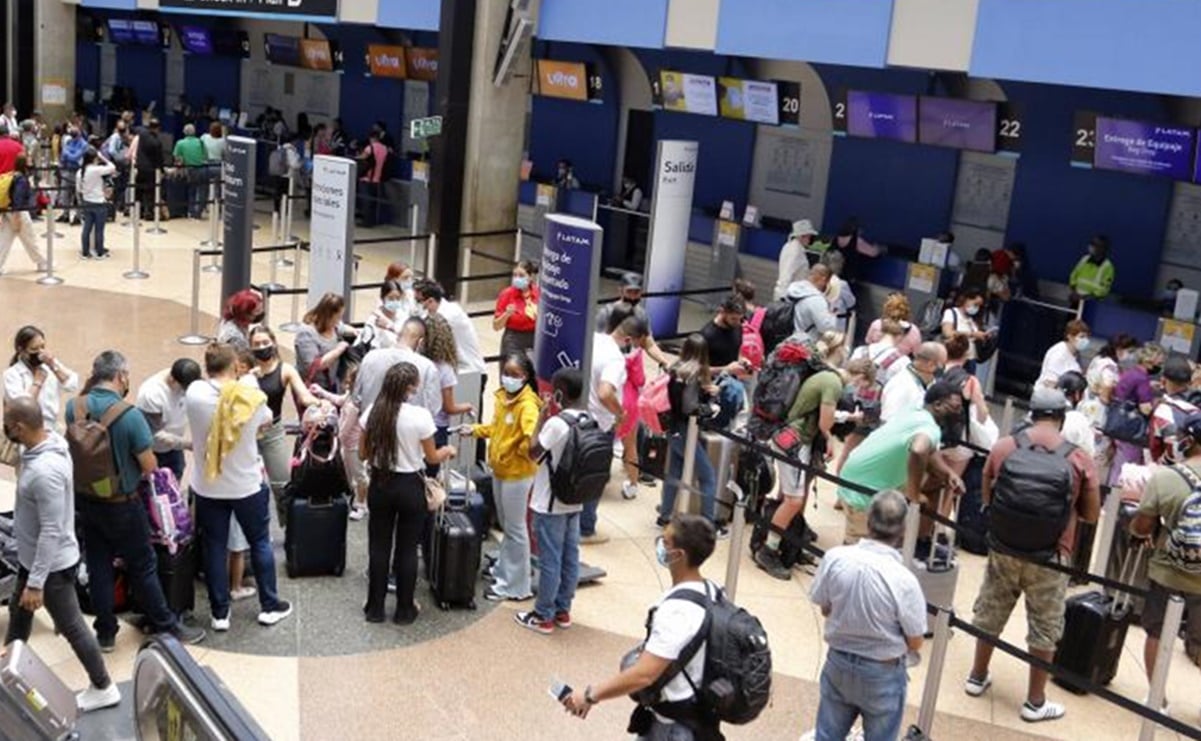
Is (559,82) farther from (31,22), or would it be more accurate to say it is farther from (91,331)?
(31,22)

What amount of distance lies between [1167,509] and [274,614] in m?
4.68

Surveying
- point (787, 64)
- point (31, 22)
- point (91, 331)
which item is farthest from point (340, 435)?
point (31, 22)

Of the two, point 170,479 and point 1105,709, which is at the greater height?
point 170,479

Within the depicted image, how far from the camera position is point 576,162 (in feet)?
66.3

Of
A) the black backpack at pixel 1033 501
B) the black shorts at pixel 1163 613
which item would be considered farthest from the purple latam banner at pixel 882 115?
the black backpack at pixel 1033 501

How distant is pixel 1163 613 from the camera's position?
6551 millimetres

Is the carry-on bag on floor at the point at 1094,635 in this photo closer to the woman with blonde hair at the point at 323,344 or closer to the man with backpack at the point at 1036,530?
the man with backpack at the point at 1036,530

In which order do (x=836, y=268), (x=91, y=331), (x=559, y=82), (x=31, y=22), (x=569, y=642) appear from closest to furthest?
(x=569, y=642) → (x=91, y=331) → (x=836, y=268) → (x=559, y=82) → (x=31, y=22)

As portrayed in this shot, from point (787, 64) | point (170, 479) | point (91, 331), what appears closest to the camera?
point (170, 479)

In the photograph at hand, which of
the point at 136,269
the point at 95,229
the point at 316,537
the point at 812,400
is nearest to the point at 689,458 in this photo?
the point at 812,400

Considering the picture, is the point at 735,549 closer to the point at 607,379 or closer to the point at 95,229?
the point at 607,379

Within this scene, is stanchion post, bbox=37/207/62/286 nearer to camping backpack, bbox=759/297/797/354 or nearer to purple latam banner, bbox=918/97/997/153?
camping backpack, bbox=759/297/797/354

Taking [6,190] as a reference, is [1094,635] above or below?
below

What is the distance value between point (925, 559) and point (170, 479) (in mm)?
4356
